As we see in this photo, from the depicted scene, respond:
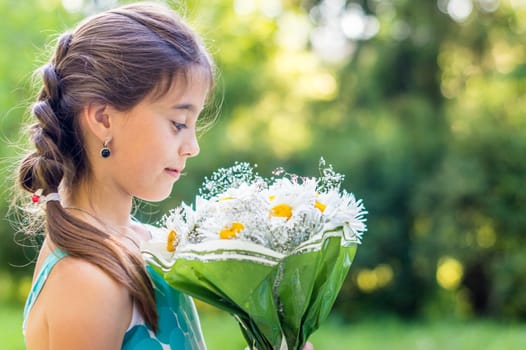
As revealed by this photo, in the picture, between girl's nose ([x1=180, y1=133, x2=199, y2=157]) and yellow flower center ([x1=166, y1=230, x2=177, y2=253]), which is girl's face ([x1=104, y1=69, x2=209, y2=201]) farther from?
yellow flower center ([x1=166, y1=230, x2=177, y2=253])

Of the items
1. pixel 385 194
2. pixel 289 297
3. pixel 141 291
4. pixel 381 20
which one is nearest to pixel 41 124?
pixel 141 291

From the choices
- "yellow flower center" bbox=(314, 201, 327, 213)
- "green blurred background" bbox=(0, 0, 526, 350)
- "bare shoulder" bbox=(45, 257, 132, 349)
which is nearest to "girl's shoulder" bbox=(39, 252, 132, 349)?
"bare shoulder" bbox=(45, 257, 132, 349)

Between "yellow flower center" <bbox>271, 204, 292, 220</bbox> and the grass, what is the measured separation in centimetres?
402

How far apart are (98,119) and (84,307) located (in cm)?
34

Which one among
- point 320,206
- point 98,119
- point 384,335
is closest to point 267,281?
point 320,206

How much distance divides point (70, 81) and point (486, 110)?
6.24 metres

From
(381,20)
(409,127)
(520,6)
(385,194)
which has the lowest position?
(385,194)

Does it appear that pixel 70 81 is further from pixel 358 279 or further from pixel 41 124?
pixel 358 279

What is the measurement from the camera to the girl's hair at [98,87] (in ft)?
4.59

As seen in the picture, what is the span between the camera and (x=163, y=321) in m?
1.44

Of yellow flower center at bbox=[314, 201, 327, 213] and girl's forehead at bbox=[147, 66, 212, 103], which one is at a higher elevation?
girl's forehead at bbox=[147, 66, 212, 103]

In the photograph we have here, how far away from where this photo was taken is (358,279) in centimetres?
756

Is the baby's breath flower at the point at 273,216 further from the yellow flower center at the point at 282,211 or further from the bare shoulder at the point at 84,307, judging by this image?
the bare shoulder at the point at 84,307

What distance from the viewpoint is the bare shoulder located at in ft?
4.25
